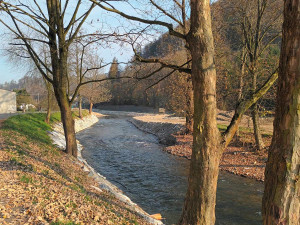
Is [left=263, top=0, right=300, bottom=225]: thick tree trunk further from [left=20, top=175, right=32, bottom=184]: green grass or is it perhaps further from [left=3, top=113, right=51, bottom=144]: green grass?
[left=3, top=113, right=51, bottom=144]: green grass

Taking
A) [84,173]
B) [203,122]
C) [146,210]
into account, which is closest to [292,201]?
[203,122]

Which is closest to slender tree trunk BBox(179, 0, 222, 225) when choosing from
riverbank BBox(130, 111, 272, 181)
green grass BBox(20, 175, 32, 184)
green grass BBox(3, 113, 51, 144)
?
green grass BBox(20, 175, 32, 184)

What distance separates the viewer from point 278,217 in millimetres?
3002

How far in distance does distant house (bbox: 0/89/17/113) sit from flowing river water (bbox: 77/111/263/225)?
22.4 metres

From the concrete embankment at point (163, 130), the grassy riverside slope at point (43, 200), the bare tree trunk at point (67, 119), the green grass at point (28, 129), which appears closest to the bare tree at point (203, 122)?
the grassy riverside slope at point (43, 200)

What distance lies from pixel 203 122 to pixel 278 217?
1.78 meters

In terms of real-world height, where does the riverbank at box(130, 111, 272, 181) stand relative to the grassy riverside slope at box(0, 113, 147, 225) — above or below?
below

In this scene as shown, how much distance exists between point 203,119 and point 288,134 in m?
1.45

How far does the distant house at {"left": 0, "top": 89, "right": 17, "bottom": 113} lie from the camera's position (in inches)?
1285

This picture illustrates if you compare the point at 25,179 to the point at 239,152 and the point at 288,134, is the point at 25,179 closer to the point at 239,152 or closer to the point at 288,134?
the point at 288,134

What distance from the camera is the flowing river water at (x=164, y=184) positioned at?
7826mm

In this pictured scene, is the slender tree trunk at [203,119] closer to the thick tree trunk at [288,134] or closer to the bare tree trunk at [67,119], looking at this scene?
the thick tree trunk at [288,134]

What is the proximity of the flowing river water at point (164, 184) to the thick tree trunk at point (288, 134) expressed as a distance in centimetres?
466

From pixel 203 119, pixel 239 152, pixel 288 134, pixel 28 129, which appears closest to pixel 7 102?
pixel 28 129
